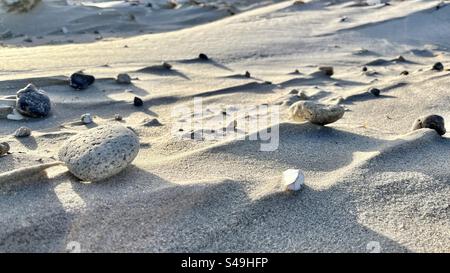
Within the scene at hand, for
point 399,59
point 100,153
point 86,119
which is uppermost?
point 100,153

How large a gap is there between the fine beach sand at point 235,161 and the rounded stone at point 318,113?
0.06m

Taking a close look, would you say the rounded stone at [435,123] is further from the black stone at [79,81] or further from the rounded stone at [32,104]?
the black stone at [79,81]

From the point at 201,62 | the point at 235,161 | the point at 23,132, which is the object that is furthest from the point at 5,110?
the point at 201,62

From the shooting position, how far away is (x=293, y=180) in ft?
6.31

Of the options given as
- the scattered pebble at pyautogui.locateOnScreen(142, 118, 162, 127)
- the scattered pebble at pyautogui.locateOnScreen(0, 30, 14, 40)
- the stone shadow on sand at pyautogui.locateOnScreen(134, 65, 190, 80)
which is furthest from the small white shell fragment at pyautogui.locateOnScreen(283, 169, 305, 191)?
the scattered pebble at pyautogui.locateOnScreen(0, 30, 14, 40)

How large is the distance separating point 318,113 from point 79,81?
1857mm

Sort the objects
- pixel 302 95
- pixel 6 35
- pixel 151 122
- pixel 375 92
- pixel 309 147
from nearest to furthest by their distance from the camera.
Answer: pixel 309 147 < pixel 151 122 < pixel 302 95 < pixel 375 92 < pixel 6 35

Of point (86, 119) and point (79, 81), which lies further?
point (79, 81)

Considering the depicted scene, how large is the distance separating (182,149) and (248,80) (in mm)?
1794

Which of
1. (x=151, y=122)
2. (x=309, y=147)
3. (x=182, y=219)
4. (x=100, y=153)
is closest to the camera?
(x=182, y=219)

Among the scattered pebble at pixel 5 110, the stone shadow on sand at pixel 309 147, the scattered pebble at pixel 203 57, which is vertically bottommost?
the stone shadow on sand at pixel 309 147

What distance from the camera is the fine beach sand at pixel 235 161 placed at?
1688 mm

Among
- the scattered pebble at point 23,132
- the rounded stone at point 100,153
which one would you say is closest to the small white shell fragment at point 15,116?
the scattered pebble at point 23,132

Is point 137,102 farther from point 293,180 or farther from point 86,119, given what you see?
point 293,180
